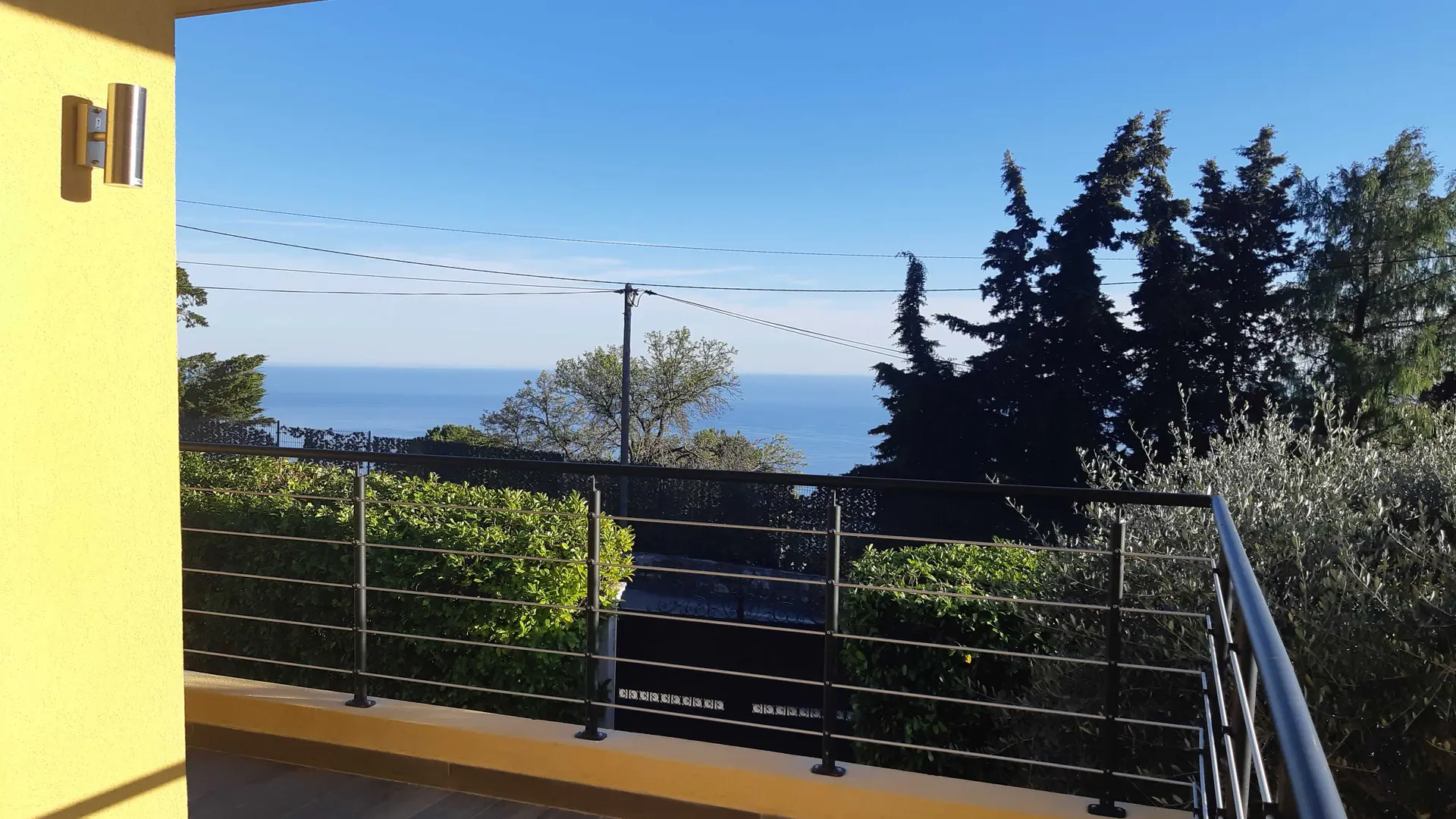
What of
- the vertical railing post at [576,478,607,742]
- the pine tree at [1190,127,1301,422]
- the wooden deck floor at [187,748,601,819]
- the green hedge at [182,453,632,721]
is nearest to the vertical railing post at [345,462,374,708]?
the wooden deck floor at [187,748,601,819]

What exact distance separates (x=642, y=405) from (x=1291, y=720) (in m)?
25.7

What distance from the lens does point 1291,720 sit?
0.67m

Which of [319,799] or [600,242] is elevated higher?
[600,242]

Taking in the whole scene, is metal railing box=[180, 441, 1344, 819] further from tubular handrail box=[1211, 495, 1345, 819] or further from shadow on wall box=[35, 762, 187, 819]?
shadow on wall box=[35, 762, 187, 819]

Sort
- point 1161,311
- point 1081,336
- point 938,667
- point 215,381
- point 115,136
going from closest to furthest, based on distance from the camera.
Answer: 1. point 115,136
2. point 938,667
3. point 1161,311
4. point 1081,336
5. point 215,381

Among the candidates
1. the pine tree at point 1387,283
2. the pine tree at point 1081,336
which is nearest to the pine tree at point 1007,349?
the pine tree at point 1081,336

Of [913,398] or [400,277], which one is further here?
[400,277]

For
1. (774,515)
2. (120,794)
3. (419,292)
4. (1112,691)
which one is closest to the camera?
(120,794)

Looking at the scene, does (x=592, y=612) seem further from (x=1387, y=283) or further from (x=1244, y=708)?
(x=1387, y=283)

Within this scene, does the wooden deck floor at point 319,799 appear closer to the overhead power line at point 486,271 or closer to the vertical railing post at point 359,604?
the vertical railing post at point 359,604

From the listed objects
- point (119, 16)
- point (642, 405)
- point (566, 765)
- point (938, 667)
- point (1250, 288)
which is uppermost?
point (1250, 288)

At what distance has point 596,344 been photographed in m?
26.6

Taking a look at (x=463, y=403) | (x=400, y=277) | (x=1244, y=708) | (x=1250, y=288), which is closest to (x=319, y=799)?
(x=1244, y=708)

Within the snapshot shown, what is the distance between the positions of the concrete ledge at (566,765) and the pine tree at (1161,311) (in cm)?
1875
